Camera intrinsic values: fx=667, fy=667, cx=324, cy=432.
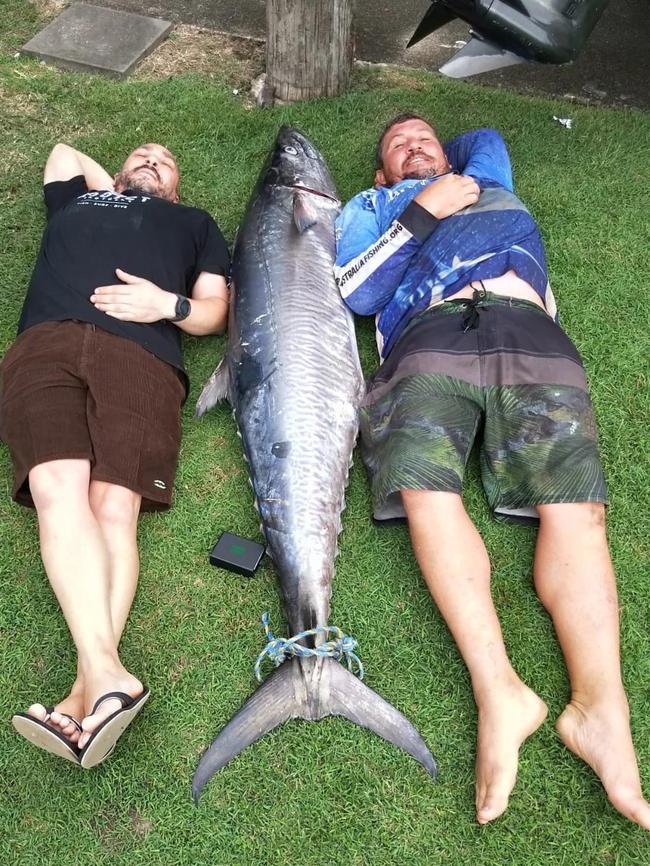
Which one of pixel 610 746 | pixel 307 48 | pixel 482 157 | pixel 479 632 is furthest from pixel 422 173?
pixel 610 746

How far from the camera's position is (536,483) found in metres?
2.33

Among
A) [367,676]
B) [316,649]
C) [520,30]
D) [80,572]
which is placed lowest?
[367,676]

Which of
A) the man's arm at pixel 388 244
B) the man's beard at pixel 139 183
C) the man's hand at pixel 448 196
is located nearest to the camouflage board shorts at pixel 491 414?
the man's arm at pixel 388 244

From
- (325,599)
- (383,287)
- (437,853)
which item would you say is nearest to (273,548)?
(325,599)

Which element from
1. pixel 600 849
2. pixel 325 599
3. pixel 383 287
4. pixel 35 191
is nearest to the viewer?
pixel 600 849

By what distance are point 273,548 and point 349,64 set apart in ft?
11.8

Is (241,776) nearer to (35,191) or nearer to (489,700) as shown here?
(489,700)

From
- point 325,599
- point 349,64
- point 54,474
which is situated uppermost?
point 349,64

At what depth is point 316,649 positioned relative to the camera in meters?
2.12

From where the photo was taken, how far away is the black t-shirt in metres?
2.70

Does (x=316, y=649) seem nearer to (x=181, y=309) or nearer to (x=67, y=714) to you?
(x=67, y=714)

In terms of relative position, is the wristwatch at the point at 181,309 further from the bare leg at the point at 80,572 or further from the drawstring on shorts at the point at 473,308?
the drawstring on shorts at the point at 473,308

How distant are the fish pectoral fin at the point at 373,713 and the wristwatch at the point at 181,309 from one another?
1.54 m

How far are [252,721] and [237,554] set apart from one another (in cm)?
60
